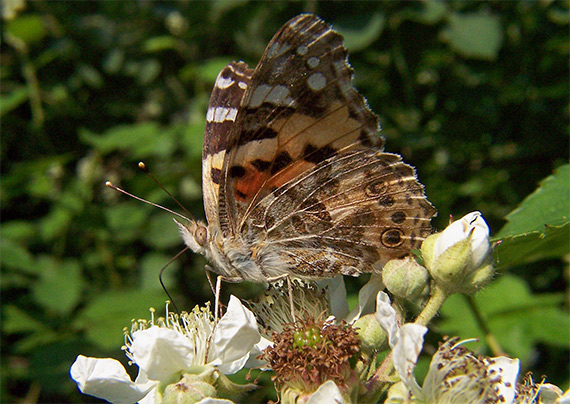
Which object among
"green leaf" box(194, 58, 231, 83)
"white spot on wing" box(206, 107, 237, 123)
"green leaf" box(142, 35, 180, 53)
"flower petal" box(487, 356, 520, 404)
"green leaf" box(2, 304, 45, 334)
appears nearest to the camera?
"flower petal" box(487, 356, 520, 404)

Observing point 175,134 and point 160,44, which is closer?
point 175,134

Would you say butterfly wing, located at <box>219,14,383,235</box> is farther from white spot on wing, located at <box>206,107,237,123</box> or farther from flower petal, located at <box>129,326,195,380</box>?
flower petal, located at <box>129,326,195,380</box>

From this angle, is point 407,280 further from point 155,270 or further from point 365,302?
point 155,270

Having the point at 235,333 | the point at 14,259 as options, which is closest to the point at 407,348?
the point at 235,333

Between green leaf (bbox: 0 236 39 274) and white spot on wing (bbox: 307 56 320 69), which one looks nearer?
white spot on wing (bbox: 307 56 320 69)

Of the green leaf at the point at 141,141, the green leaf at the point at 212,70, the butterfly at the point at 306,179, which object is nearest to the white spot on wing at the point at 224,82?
the butterfly at the point at 306,179

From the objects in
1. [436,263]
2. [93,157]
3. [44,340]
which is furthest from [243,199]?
[93,157]

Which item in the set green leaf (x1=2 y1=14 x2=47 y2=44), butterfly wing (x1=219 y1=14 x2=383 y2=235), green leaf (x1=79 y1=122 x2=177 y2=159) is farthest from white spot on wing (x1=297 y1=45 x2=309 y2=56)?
green leaf (x1=2 y1=14 x2=47 y2=44)

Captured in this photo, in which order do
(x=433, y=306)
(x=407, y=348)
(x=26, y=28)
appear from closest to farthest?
(x=407, y=348), (x=433, y=306), (x=26, y=28)
